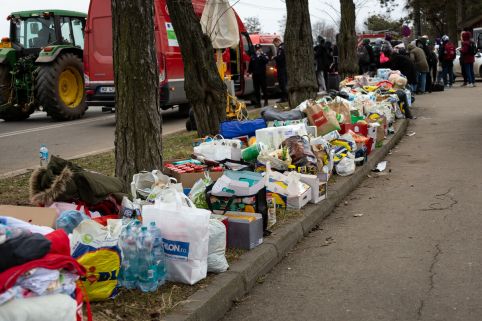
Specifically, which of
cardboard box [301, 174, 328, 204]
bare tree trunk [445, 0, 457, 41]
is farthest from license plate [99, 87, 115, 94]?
bare tree trunk [445, 0, 457, 41]

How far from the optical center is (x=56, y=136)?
14.4 metres

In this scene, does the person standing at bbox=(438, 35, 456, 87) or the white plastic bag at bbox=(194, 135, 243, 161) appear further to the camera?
the person standing at bbox=(438, 35, 456, 87)

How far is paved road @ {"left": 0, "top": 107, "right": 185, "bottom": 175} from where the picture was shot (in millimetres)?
11555

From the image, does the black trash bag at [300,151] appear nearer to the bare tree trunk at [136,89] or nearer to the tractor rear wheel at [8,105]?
the bare tree trunk at [136,89]

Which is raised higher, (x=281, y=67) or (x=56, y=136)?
(x=281, y=67)

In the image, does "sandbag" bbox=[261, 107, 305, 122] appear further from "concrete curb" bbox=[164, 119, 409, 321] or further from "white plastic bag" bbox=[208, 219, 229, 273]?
"white plastic bag" bbox=[208, 219, 229, 273]

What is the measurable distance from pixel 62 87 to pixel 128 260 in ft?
45.3

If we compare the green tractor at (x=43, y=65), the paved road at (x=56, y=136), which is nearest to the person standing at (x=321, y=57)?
the paved road at (x=56, y=136)

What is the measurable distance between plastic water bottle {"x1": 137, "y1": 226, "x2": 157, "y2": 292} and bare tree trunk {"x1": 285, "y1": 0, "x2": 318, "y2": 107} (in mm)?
10068

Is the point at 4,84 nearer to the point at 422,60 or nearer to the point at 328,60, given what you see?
the point at 328,60

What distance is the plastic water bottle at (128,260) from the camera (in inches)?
172

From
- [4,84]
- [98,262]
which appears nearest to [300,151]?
[98,262]

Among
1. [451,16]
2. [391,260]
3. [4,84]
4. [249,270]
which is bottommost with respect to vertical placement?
[391,260]

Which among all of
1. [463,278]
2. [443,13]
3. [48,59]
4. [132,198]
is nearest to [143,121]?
[132,198]
